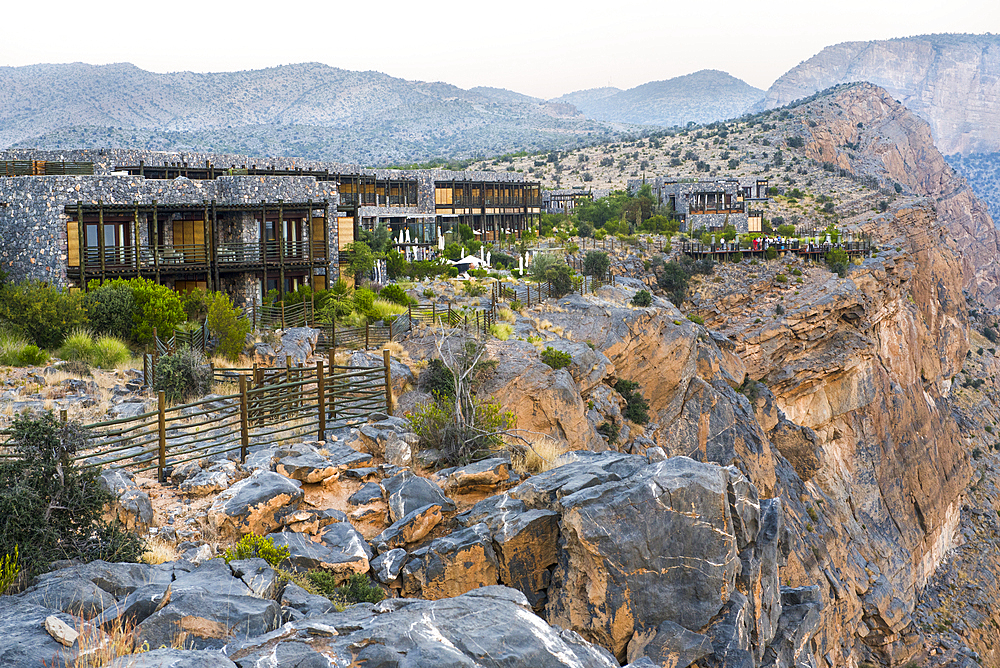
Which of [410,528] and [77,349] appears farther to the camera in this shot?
[77,349]

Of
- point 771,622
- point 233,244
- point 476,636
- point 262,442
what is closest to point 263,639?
point 476,636

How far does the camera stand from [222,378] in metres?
19.8

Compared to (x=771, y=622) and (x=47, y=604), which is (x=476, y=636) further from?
(x=771, y=622)

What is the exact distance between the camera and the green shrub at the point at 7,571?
7738 millimetres

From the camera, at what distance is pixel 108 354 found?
2225 cm

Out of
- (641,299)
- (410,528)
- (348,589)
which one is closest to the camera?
(348,589)

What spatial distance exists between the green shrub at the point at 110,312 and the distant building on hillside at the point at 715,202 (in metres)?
48.5

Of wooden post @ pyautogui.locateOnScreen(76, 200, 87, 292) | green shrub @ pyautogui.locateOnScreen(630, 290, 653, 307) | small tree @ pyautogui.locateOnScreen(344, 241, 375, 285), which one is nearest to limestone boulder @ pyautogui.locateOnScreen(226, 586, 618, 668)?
wooden post @ pyautogui.locateOnScreen(76, 200, 87, 292)

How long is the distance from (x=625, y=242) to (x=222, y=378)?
138 feet

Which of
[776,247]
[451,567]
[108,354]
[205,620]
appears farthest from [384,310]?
[776,247]

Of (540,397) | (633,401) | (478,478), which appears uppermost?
(478,478)

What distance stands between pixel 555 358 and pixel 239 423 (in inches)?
548

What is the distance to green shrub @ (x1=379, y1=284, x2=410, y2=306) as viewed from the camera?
33781 mm

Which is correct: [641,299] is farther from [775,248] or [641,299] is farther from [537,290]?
[775,248]
